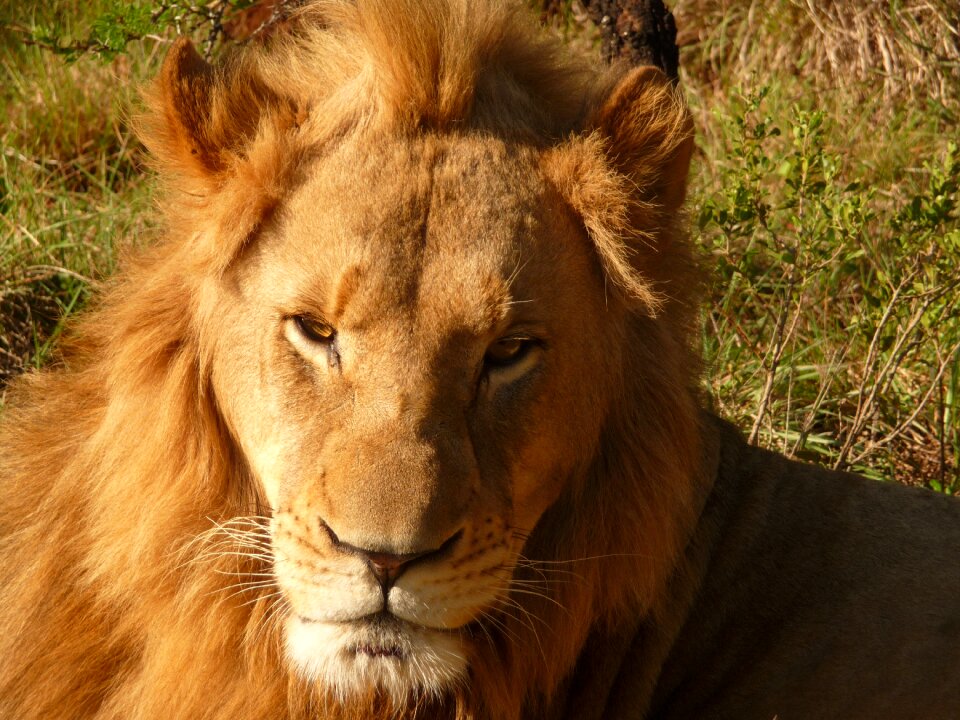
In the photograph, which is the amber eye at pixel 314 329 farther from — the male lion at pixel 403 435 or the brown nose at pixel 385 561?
the brown nose at pixel 385 561

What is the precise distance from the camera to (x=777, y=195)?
20.3 feet

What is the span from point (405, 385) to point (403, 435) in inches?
4.4

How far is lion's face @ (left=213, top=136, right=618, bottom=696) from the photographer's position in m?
2.53

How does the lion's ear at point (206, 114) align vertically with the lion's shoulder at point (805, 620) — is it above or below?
above

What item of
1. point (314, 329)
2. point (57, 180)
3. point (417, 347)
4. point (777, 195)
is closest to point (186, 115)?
point (314, 329)

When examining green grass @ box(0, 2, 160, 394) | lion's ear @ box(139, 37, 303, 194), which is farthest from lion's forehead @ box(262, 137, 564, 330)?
green grass @ box(0, 2, 160, 394)

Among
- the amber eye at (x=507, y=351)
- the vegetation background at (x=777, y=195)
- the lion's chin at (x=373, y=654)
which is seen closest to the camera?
the lion's chin at (x=373, y=654)

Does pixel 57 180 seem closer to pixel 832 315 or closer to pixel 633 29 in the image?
pixel 633 29

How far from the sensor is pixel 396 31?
2867 mm

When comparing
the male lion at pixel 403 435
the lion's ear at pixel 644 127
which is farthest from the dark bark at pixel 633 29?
the lion's ear at pixel 644 127

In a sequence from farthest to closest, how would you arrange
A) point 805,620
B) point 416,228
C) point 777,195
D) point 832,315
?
point 777,195, point 832,315, point 805,620, point 416,228

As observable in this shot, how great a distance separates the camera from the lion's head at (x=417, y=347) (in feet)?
8.54

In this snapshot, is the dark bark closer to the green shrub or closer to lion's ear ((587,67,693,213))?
the green shrub

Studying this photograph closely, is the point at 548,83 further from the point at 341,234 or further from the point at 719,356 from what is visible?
the point at 719,356
